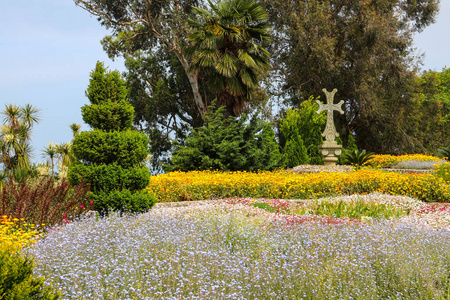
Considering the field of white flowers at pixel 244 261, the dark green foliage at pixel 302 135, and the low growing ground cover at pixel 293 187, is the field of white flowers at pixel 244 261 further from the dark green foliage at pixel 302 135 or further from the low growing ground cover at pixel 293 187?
the dark green foliage at pixel 302 135

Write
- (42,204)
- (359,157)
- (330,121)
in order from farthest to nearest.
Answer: (330,121), (359,157), (42,204)

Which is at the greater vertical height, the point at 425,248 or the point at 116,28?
the point at 116,28

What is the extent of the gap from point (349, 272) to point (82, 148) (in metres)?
5.66

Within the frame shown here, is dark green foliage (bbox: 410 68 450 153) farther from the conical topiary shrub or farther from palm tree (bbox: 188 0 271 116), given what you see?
the conical topiary shrub

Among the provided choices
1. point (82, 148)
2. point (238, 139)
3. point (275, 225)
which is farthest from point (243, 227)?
point (238, 139)

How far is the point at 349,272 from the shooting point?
388cm

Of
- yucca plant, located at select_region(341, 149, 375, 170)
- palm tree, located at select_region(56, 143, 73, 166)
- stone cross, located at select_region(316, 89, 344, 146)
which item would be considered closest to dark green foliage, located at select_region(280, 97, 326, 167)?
stone cross, located at select_region(316, 89, 344, 146)

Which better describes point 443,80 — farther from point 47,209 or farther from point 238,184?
point 47,209

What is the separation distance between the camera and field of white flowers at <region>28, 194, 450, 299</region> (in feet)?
11.8

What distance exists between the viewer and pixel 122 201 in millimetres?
7375

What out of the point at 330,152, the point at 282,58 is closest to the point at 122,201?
the point at 330,152

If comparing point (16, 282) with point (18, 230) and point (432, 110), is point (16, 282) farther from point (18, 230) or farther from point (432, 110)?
point (432, 110)

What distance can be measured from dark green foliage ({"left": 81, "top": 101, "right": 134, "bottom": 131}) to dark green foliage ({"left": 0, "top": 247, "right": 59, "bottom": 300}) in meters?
5.43

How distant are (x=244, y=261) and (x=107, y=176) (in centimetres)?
421
